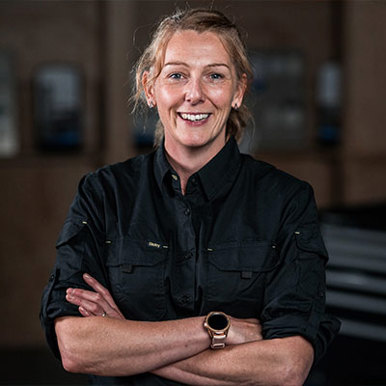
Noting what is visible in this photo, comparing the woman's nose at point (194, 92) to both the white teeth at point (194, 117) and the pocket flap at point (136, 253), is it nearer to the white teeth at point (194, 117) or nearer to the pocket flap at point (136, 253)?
the white teeth at point (194, 117)

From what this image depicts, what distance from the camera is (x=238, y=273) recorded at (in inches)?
58.1

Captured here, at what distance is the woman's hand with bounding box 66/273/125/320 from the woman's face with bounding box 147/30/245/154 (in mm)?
335

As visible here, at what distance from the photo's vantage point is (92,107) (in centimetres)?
468

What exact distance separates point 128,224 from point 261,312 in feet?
1.05

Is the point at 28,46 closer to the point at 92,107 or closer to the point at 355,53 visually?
the point at 92,107

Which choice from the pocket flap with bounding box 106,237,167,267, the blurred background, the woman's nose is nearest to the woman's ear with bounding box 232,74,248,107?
the woman's nose

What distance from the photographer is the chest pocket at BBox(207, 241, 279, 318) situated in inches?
57.9

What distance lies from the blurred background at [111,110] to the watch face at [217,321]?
104 inches

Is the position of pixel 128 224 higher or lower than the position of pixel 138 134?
higher

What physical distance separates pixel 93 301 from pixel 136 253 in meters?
0.13

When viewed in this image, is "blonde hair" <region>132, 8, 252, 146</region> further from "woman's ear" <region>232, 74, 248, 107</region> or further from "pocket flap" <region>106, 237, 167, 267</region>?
"pocket flap" <region>106, 237, 167, 267</region>

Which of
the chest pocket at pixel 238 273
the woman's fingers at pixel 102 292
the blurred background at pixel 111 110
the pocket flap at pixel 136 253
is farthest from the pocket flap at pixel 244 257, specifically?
the blurred background at pixel 111 110

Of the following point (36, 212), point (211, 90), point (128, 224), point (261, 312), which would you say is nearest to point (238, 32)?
point (211, 90)

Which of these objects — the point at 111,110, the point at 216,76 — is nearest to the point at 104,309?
the point at 216,76
